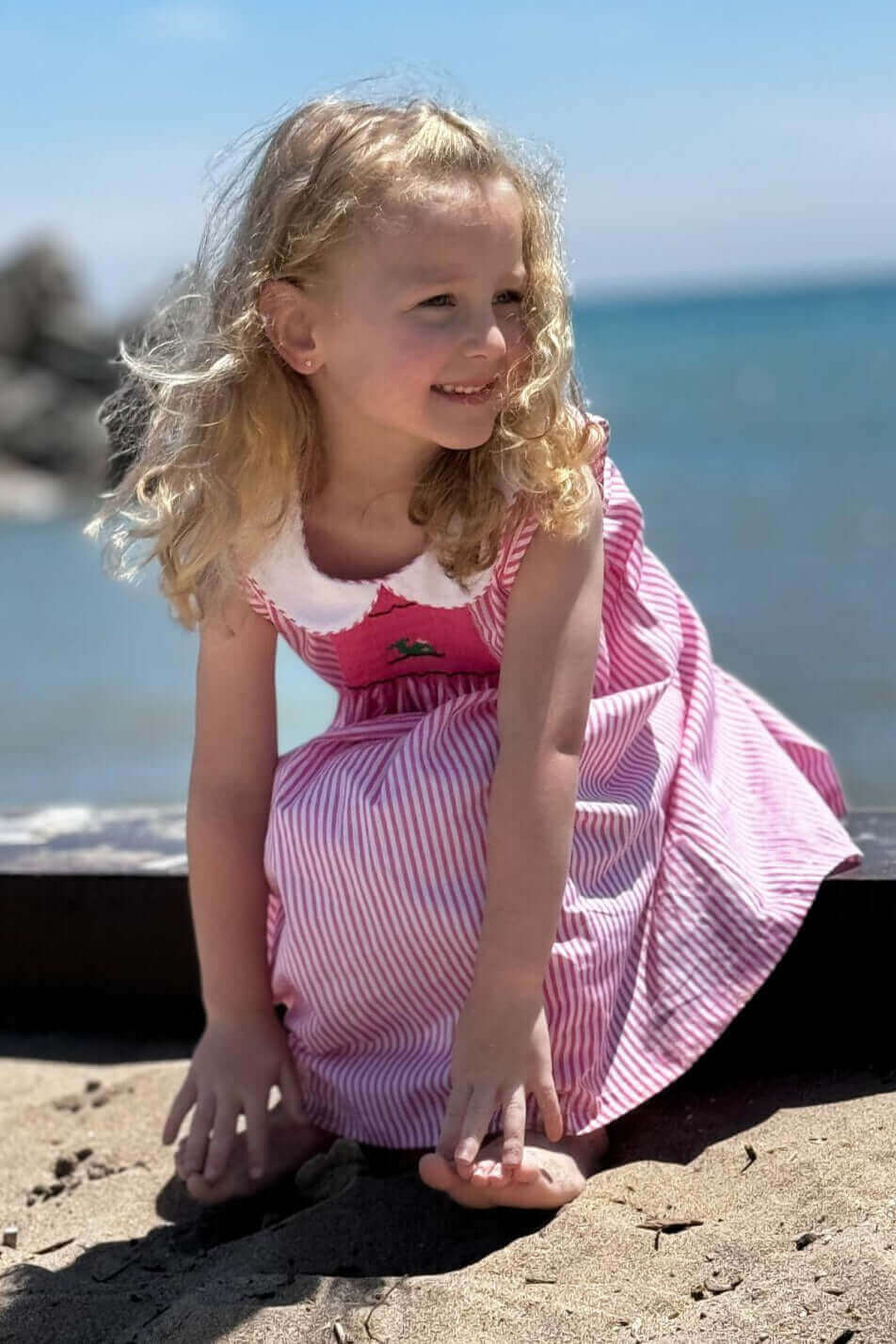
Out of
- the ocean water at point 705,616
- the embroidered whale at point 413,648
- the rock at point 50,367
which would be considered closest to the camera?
the embroidered whale at point 413,648

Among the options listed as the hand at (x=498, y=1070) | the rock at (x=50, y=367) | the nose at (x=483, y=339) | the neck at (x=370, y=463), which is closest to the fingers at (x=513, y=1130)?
the hand at (x=498, y=1070)

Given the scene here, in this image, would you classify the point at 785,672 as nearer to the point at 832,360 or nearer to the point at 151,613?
the point at 151,613

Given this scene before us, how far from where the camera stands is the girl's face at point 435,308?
1.77m

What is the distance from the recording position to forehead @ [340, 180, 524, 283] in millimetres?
1768

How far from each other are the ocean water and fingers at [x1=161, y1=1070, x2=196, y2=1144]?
59 centimetres

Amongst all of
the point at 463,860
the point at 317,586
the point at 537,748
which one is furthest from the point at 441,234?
the point at 463,860

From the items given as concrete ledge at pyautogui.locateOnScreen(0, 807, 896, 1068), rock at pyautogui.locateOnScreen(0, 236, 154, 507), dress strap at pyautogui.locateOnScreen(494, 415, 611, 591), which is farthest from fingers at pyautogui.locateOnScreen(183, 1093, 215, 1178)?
rock at pyautogui.locateOnScreen(0, 236, 154, 507)

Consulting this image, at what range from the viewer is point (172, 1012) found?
252 cm

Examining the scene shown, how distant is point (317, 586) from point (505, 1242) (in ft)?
2.34

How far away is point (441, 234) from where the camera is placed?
5.80 feet

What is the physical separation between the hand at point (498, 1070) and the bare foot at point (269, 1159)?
0.29 metres

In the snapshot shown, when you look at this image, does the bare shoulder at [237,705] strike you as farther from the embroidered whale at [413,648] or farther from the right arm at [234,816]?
the embroidered whale at [413,648]

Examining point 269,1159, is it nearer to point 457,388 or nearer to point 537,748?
point 537,748

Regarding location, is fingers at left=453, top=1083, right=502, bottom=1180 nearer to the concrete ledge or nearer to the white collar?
the white collar
